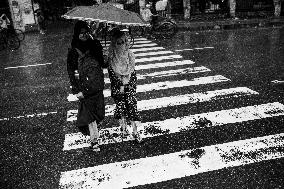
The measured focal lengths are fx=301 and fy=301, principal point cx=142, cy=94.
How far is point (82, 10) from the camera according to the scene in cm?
412

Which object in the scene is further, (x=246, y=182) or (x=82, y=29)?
(x=82, y=29)

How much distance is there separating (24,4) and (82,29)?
21212 millimetres

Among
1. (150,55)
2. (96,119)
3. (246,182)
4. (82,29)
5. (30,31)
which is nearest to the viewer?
(246,182)

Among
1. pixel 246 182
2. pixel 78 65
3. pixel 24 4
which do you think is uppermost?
pixel 24 4

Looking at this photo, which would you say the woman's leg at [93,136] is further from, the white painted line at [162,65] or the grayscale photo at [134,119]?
the white painted line at [162,65]

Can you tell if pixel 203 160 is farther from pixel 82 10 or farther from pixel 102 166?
pixel 82 10

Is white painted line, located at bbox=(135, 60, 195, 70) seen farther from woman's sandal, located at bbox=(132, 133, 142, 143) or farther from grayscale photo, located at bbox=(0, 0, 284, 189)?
woman's sandal, located at bbox=(132, 133, 142, 143)

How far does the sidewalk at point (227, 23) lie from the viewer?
63.6ft

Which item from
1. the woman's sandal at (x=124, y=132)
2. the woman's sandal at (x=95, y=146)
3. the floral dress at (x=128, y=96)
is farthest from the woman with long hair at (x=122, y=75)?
the woman's sandal at (x=95, y=146)

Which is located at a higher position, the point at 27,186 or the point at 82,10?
the point at 82,10

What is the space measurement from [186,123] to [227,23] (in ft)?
54.5

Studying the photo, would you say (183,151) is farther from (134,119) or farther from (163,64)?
(163,64)

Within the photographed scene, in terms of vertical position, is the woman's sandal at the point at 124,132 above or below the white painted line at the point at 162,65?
below

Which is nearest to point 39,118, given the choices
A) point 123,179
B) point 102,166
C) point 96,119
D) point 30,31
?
point 96,119
